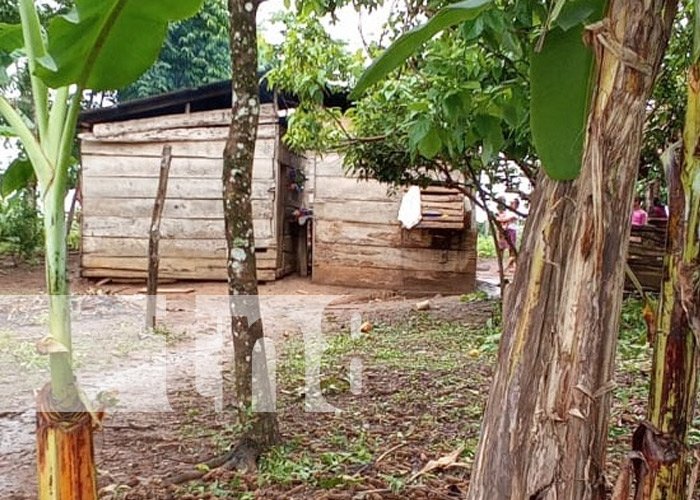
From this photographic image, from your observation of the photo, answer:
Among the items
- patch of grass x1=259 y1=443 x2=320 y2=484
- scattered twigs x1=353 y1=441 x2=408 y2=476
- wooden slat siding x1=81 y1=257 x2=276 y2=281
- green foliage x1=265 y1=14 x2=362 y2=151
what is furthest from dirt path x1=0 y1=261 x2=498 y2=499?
green foliage x1=265 y1=14 x2=362 y2=151

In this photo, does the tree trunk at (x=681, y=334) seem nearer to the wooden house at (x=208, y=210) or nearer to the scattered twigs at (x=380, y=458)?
the scattered twigs at (x=380, y=458)

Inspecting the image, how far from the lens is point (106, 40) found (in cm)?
86

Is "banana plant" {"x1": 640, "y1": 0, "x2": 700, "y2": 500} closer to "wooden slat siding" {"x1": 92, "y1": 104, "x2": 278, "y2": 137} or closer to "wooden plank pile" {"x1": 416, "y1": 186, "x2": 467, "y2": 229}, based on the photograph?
"wooden plank pile" {"x1": 416, "y1": 186, "x2": 467, "y2": 229}

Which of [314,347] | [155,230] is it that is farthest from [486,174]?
[155,230]

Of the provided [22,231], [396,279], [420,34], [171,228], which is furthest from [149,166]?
[420,34]

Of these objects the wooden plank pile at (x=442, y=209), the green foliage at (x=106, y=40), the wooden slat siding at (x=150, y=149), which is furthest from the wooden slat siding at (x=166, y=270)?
the green foliage at (x=106, y=40)

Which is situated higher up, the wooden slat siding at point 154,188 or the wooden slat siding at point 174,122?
the wooden slat siding at point 174,122

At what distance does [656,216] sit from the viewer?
500cm

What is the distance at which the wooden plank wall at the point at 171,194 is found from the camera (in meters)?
6.36

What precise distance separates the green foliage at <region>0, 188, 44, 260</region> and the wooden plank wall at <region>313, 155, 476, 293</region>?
3514mm

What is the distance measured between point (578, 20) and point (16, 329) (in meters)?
5.02

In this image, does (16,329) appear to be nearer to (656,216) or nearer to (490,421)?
(490,421)

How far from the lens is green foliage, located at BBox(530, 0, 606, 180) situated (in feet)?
2.14

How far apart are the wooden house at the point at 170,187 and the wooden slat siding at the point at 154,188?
12 mm
